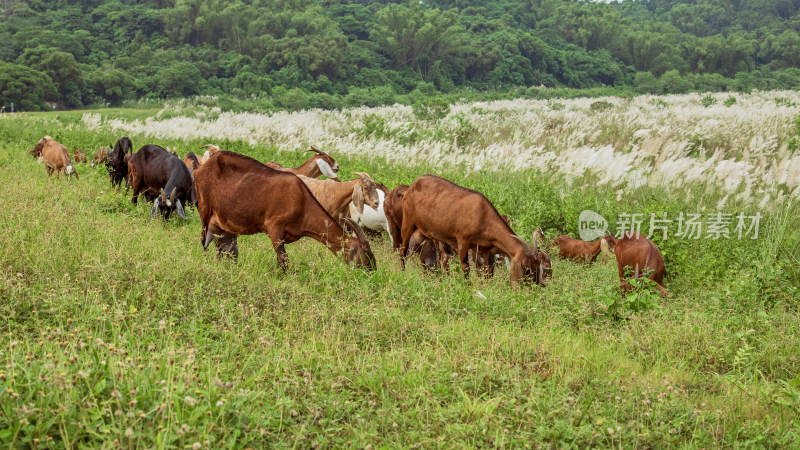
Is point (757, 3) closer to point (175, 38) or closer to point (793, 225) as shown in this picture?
point (175, 38)

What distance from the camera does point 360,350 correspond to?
491cm

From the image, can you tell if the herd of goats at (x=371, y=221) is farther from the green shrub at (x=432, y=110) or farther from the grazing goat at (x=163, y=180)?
the green shrub at (x=432, y=110)

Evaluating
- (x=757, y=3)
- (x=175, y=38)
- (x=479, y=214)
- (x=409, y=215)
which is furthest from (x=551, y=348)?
(x=757, y=3)

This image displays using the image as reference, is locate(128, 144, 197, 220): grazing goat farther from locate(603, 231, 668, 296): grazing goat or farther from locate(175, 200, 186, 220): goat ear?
locate(603, 231, 668, 296): grazing goat

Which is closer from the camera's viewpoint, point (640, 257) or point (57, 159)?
point (640, 257)

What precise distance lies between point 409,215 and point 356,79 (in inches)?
1626

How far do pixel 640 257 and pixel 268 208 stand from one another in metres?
4.05

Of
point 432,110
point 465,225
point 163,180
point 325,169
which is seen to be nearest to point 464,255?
point 465,225

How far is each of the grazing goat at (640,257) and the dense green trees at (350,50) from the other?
1261 inches

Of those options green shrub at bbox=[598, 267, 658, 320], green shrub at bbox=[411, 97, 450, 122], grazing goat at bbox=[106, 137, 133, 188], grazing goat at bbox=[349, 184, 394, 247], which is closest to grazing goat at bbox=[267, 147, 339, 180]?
grazing goat at bbox=[349, 184, 394, 247]

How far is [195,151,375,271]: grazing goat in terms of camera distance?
6848 mm

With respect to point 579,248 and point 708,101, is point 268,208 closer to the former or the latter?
point 579,248

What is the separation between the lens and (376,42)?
178 ft

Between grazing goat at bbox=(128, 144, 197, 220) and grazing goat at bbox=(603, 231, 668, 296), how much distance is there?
18.8 ft
